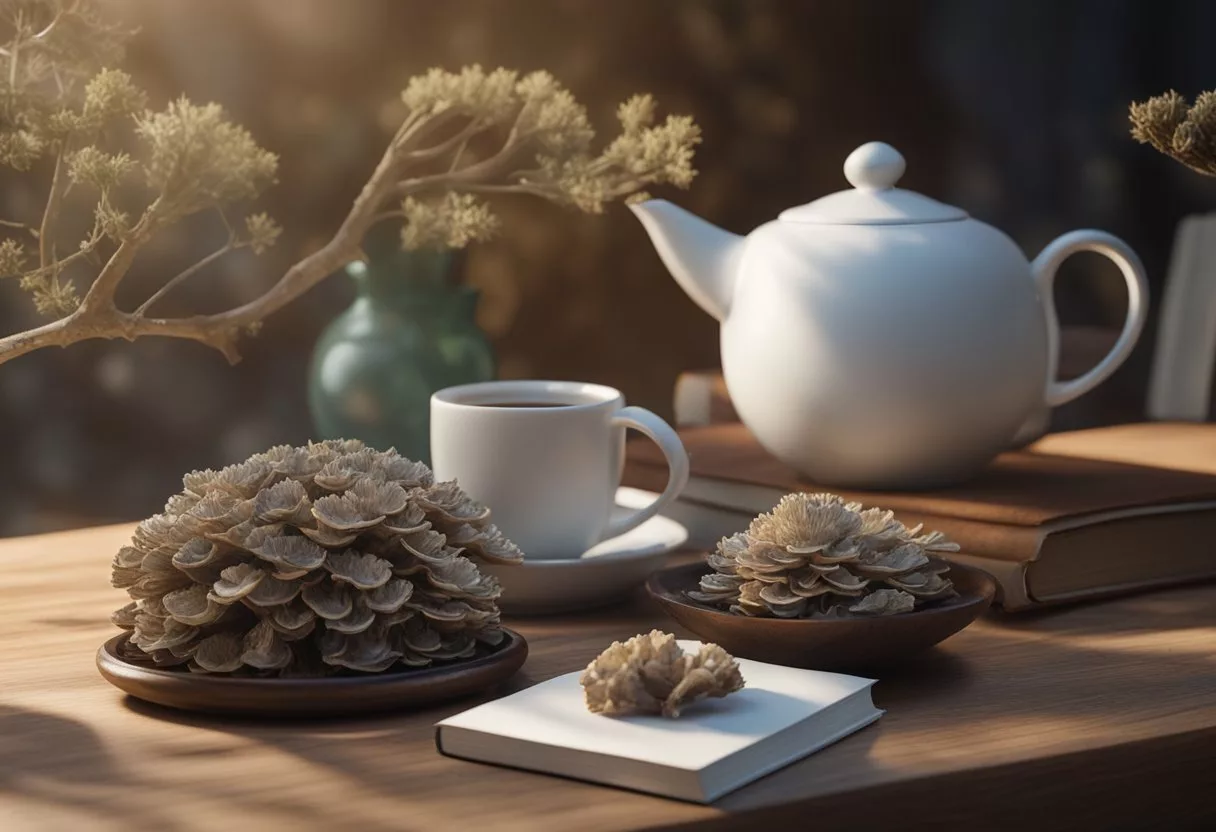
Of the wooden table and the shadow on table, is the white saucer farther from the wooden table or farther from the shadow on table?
the shadow on table

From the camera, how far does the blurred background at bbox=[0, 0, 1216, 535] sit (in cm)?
142

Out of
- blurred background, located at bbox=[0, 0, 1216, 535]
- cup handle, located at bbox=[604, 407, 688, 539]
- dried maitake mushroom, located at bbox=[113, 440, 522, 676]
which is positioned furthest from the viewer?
blurred background, located at bbox=[0, 0, 1216, 535]

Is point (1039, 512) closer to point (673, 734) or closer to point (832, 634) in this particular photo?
point (832, 634)

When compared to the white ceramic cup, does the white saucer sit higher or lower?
lower

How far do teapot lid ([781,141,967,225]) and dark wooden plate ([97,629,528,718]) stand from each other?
417mm

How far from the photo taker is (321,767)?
631mm

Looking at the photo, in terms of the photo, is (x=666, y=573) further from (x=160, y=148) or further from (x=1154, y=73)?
(x=1154, y=73)

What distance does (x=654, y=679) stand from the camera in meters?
0.64

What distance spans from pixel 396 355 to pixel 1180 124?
1.84 ft

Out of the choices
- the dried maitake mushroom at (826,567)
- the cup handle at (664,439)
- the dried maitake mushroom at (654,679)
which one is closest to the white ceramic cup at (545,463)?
the cup handle at (664,439)

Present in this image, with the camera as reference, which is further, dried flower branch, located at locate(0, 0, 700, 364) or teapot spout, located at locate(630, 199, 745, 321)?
teapot spout, located at locate(630, 199, 745, 321)

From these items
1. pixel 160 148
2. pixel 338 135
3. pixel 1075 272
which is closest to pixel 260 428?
pixel 338 135

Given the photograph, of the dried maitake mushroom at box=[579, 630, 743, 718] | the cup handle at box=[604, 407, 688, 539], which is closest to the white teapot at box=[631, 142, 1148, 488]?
the cup handle at box=[604, 407, 688, 539]

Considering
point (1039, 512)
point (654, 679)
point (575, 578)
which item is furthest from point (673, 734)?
point (1039, 512)
